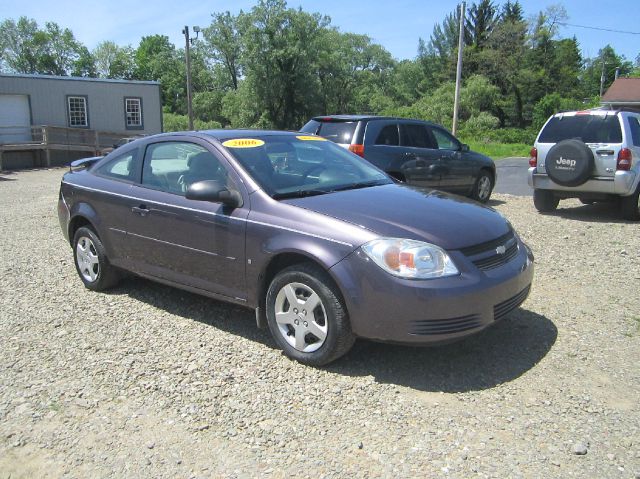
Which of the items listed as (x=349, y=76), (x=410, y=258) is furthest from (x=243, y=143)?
(x=349, y=76)

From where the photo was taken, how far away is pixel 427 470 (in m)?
2.82

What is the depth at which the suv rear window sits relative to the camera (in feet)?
30.2

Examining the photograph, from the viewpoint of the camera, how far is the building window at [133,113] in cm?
2995

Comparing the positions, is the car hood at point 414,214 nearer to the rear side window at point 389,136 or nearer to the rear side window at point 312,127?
the rear side window at point 389,136

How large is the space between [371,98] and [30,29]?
56190 mm

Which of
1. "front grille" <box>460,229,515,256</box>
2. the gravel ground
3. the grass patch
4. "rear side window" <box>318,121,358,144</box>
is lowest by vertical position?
the gravel ground

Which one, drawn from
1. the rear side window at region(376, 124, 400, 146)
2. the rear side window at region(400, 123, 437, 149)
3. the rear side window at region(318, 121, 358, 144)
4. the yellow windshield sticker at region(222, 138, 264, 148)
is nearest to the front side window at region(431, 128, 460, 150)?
the rear side window at region(400, 123, 437, 149)

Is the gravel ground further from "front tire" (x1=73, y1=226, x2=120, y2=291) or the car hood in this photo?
the car hood

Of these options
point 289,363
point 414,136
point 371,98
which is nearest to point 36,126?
point 414,136

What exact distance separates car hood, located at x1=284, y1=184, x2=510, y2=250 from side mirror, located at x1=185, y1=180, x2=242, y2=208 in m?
0.42

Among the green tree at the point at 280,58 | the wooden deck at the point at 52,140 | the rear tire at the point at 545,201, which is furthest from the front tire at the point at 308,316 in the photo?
the green tree at the point at 280,58

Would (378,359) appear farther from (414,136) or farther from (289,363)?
(414,136)

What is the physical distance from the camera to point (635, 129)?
947 cm

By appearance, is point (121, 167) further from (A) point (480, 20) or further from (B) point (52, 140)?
(A) point (480, 20)
